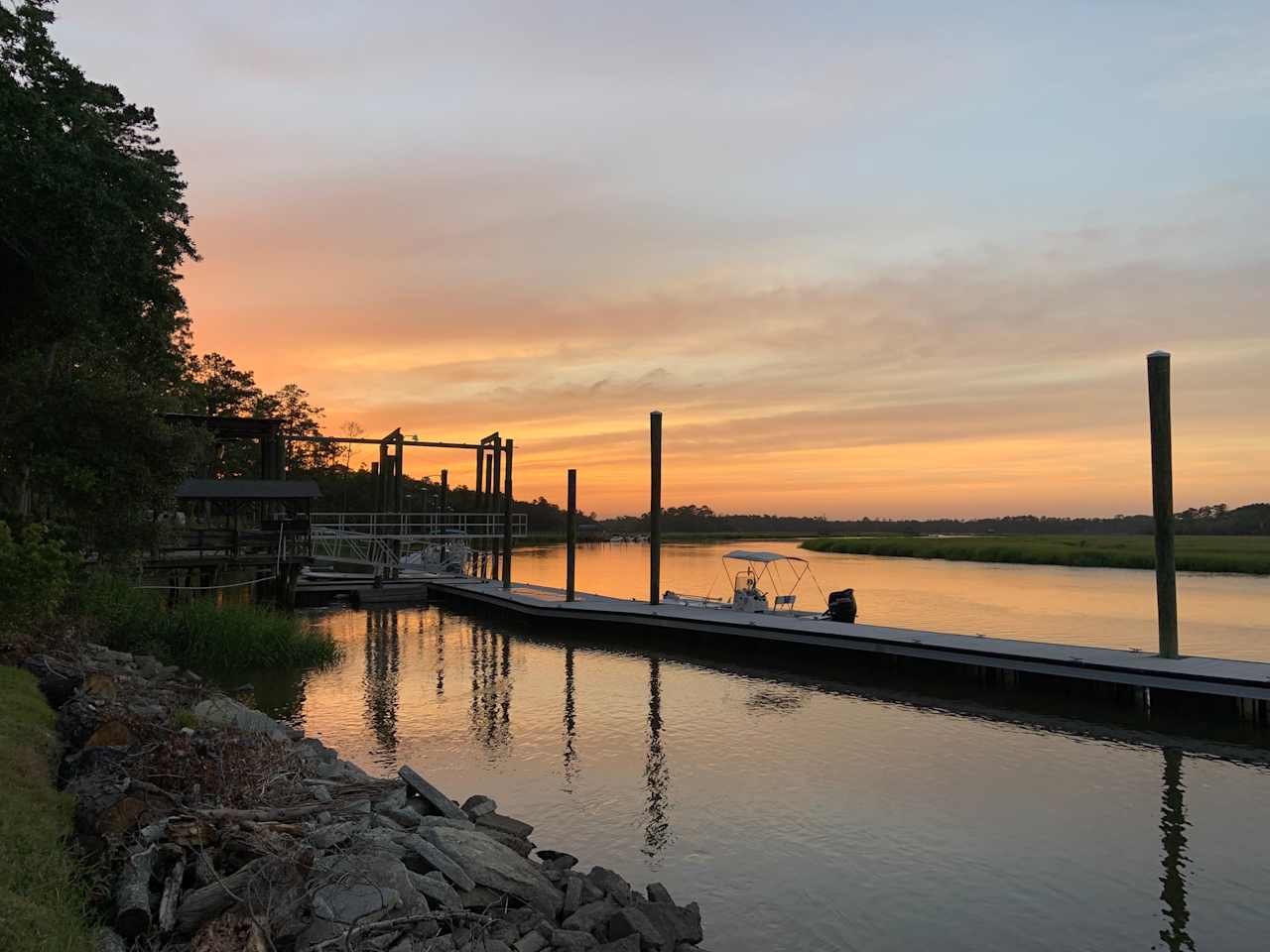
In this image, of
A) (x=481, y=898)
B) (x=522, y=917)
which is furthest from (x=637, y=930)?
(x=481, y=898)

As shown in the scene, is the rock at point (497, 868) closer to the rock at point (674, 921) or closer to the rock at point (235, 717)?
the rock at point (674, 921)

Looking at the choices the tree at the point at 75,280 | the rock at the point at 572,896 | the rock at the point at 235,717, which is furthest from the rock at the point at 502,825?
the tree at the point at 75,280

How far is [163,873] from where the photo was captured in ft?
19.1

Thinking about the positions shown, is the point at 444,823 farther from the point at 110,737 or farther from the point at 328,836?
the point at 110,737

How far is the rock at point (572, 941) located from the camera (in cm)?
610

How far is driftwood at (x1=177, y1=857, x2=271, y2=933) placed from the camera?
5.46 meters

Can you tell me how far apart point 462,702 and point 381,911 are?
448 inches

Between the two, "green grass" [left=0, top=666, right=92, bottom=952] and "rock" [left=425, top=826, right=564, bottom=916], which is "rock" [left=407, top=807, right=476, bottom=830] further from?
"green grass" [left=0, top=666, right=92, bottom=952]

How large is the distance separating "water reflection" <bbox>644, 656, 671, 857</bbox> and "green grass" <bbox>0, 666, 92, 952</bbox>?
5476mm

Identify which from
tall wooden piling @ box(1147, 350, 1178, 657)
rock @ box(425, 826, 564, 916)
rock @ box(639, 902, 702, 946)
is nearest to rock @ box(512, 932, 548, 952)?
rock @ box(425, 826, 564, 916)

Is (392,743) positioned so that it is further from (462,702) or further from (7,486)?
(7,486)

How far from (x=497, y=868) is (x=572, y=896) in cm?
65

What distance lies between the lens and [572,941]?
6.15 metres

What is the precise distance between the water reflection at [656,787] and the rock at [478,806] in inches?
69.5
